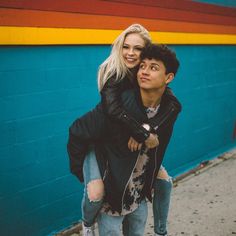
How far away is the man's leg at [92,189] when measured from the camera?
7.14ft

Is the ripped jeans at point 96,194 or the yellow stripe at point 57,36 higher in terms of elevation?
the yellow stripe at point 57,36

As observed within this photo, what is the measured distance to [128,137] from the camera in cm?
216

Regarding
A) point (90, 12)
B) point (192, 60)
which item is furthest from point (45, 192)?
point (192, 60)

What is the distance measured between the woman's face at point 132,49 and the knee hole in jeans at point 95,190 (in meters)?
0.80

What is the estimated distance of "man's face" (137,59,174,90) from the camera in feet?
6.82

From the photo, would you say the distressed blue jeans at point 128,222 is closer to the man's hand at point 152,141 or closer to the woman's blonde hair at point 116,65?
the man's hand at point 152,141

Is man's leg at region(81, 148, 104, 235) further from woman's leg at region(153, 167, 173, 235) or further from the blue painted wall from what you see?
the blue painted wall

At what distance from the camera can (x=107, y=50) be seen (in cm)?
372

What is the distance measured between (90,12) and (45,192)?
181cm

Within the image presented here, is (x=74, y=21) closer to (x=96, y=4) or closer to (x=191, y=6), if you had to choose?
(x=96, y=4)

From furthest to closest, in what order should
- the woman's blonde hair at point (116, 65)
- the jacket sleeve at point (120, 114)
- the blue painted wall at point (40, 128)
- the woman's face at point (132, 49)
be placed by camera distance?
1. the blue painted wall at point (40, 128)
2. the woman's face at point (132, 49)
3. the woman's blonde hair at point (116, 65)
4. the jacket sleeve at point (120, 114)

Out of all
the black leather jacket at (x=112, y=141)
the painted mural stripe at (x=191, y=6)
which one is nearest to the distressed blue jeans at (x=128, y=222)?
the black leather jacket at (x=112, y=141)

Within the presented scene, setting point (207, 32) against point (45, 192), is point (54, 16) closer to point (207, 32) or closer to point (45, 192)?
point (45, 192)

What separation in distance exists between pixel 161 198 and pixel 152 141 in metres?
0.69
